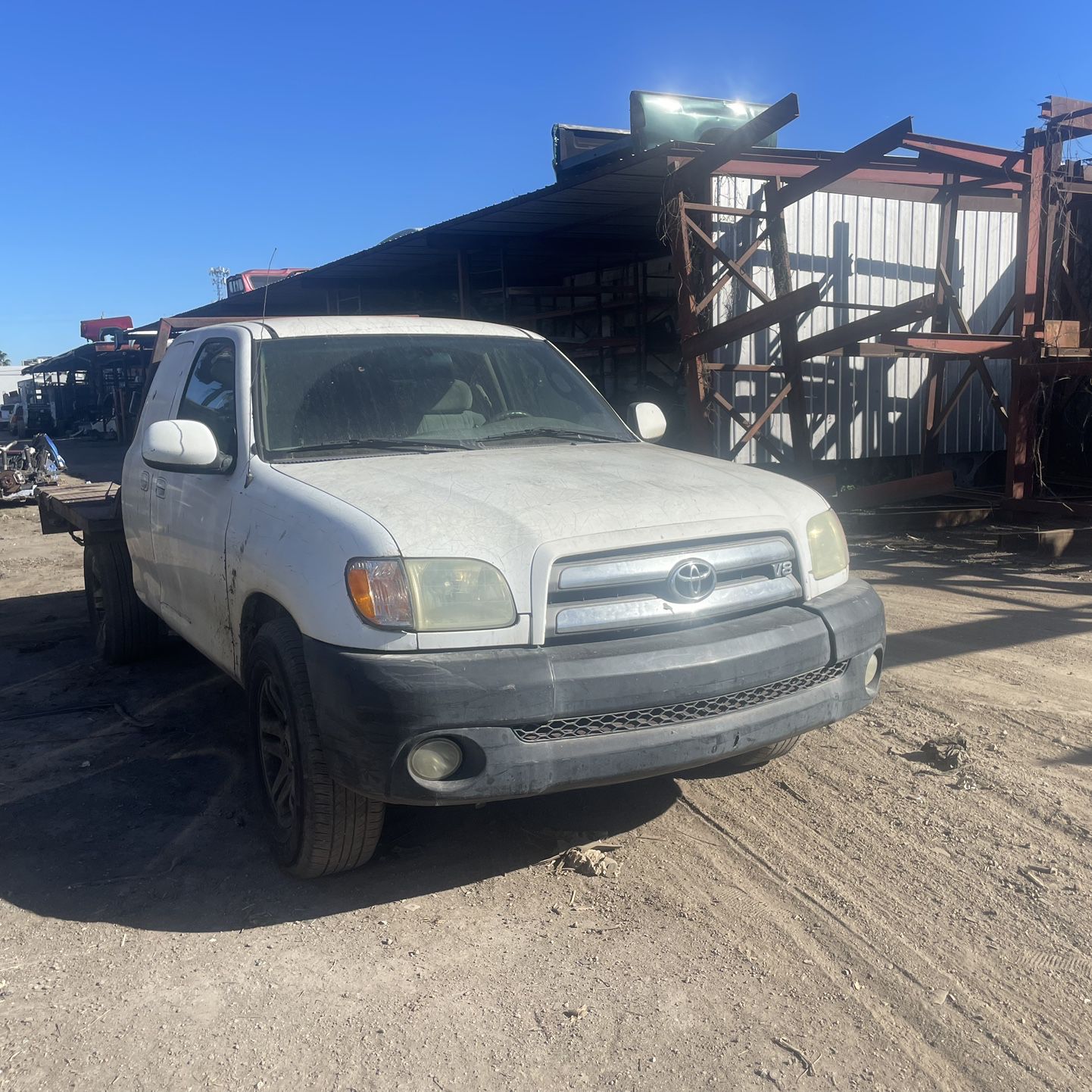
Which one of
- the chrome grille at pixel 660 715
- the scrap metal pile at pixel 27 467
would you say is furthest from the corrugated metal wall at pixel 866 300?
Answer: the scrap metal pile at pixel 27 467

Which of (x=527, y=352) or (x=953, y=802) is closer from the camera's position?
(x=953, y=802)

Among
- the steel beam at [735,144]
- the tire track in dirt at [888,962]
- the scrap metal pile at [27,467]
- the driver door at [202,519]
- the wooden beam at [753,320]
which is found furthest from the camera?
the scrap metal pile at [27,467]

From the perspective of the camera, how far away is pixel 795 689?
332cm

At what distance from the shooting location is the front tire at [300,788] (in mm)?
3104

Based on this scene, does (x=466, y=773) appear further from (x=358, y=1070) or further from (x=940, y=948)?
(x=940, y=948)

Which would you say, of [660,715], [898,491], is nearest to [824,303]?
[898,491]

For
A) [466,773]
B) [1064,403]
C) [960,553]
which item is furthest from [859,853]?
[1064,403]

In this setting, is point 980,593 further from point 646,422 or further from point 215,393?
point 215,393

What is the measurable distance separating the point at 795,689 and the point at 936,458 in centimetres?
1016

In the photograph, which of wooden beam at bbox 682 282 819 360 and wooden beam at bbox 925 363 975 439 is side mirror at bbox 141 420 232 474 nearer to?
wooden beam at bbox 682 282 819 360

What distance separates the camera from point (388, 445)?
3945 millimetres

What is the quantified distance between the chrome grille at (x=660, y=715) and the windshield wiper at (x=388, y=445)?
4.71 feet

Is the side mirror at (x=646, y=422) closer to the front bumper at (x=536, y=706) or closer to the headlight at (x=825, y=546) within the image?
the headlight at (x=825, y=546)

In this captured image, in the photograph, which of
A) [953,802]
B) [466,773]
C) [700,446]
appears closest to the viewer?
[466,773]
